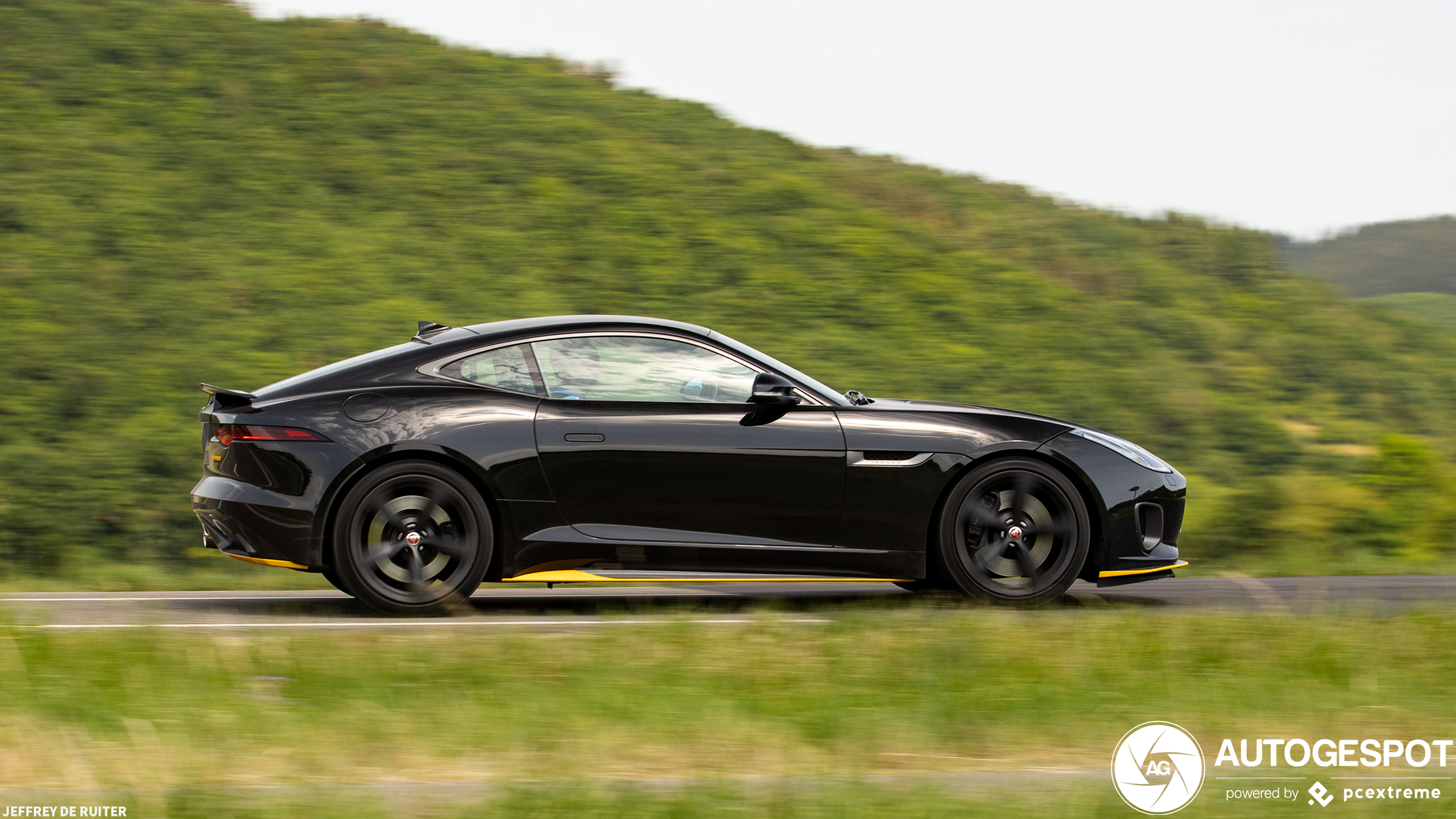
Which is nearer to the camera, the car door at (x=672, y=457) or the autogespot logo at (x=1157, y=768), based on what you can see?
the autogespot logo at (x=1157, y=768)

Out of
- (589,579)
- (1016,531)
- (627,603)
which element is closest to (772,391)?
(589,579)

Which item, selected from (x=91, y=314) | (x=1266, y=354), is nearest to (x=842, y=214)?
(x=1266, y=354)

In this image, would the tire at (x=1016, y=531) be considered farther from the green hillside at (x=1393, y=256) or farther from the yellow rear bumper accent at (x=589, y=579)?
the green hillside at (x=1393, y=256)

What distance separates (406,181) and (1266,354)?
12025mm

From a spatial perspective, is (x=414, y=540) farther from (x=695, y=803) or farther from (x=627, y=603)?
(x=695, y=803)

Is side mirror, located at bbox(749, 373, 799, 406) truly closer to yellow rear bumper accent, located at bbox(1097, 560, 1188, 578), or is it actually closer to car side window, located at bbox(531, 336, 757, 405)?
car side window, located at bbox(531, 336, 757, 405)

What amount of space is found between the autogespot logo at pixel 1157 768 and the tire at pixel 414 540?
312cm

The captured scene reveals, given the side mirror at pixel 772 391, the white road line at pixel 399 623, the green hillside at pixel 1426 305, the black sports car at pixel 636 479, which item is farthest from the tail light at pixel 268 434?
the green hillside at pixel 1426 305

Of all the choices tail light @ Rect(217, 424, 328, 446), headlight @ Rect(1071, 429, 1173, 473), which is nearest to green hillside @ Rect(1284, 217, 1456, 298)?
headlight @ Rect(1071, 429, 1173, 473)

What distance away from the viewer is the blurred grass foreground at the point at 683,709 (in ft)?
11.0

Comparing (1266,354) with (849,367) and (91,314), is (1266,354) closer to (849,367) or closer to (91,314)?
(849,367)

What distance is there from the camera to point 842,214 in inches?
741

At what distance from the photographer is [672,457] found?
6008mm

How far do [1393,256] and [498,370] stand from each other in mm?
27131
